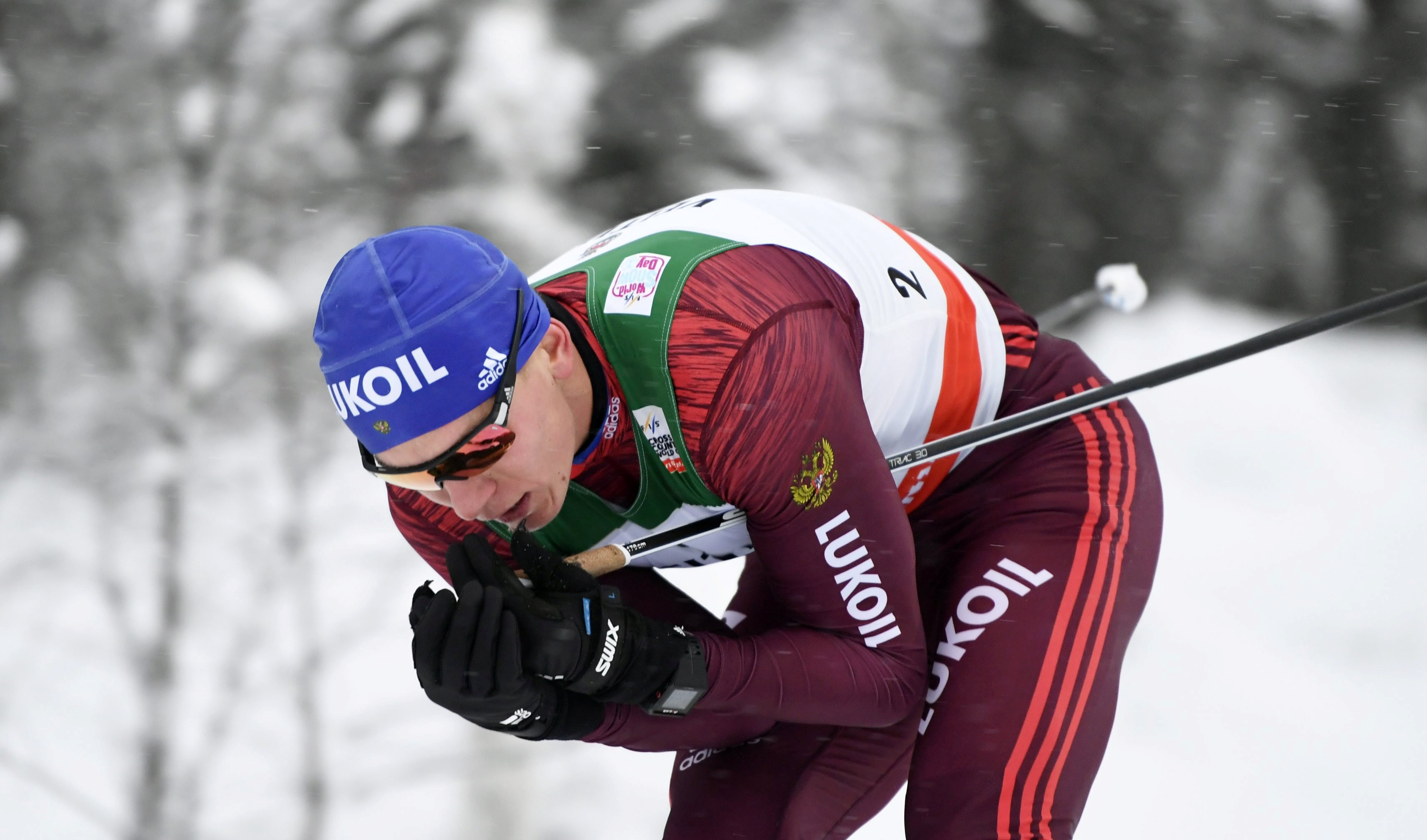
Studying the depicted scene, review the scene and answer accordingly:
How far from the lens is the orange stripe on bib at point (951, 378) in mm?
1523

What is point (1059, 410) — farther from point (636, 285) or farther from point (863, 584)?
Answer: point (636, 285)

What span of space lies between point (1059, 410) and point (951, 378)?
0.14 metres

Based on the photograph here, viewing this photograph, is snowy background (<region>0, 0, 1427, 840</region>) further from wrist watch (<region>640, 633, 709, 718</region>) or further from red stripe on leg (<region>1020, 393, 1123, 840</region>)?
wrist watch (<region>640, 633, 709, 718</region>)

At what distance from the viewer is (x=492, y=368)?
4.00 ft

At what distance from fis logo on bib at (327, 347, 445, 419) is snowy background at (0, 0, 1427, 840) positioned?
118 inches

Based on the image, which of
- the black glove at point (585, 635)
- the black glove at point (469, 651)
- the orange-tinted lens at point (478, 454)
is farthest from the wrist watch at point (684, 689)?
the orange-tinted lens at point (478, 454)

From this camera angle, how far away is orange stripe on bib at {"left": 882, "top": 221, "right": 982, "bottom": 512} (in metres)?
1.52

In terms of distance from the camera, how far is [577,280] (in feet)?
4.70

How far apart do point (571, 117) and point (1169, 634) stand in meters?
3.35

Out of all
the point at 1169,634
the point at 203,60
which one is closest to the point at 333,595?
the point at 203,60

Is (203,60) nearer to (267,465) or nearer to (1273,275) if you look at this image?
(267,465)

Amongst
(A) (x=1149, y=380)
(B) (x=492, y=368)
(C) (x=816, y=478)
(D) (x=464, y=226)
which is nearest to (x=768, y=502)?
(C) (x=816, y=478)

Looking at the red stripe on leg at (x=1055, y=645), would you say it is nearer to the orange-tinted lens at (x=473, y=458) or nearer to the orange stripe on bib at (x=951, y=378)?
the orange stripe on bib at (x=951, y=378)

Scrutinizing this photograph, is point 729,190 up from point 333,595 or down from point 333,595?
up
